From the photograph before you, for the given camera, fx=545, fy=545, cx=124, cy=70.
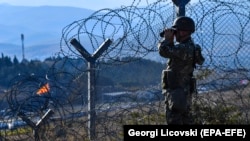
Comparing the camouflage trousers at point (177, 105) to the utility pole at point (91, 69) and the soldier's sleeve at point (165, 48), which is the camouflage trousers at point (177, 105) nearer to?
the soldier's sleeve at point (165, 48)

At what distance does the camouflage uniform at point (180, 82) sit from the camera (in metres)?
4.99

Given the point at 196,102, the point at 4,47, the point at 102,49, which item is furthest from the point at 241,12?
the point at 4,47

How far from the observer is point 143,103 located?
215 inches

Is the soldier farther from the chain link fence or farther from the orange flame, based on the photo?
the orange flame

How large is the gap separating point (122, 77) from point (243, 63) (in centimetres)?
152

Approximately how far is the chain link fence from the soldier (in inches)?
18.3

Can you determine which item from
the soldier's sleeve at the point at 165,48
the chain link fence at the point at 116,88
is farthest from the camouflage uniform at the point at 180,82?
the chain link fence at the point at 116,88

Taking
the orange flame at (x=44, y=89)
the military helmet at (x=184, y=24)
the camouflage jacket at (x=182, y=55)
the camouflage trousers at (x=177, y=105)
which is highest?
the military helmet at (x=184, y=24)

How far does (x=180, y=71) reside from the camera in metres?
5.04

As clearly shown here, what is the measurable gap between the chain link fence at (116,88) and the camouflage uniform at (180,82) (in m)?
0.46

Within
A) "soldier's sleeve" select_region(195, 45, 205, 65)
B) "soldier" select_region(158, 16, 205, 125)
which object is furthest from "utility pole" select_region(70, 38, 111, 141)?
"soldier's sleeve" select_region(195, 45, 205, 65)

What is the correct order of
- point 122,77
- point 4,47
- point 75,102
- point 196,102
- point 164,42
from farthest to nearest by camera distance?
point 4,47, point 122,77, point 196,102, point 75,102, point 164,42

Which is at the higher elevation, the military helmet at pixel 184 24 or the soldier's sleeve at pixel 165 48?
the military helmet at pixel 184 24

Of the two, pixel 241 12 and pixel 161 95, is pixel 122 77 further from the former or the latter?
pixel 241 12
